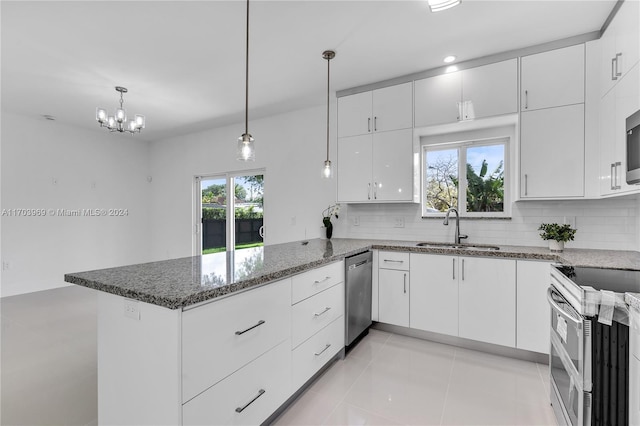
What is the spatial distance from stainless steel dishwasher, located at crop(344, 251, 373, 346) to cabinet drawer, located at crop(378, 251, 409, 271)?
106mm

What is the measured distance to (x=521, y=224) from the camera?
2848mm

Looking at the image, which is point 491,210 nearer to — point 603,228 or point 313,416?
point 603,228

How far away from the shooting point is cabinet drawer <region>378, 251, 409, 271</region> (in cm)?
284

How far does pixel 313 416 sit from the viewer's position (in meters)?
1.82

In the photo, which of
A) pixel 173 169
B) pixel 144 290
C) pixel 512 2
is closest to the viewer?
pixel 144 290

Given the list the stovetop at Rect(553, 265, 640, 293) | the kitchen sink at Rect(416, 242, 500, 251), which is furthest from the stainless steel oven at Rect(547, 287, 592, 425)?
the kitchen sink at Rect(416, 242, 500, 251)

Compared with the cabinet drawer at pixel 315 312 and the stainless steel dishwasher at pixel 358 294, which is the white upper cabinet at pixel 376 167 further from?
the cabinet drawer at pixel 315 312

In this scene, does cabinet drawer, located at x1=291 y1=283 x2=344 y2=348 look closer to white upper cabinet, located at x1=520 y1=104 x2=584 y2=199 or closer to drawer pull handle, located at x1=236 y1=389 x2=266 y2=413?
drawer pull handle, located at x1=236 y1=389 x2=266 y2=413

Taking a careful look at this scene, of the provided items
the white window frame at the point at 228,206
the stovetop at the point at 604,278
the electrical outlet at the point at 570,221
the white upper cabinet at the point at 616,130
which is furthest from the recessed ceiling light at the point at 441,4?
the white window frame at the point at 228,206

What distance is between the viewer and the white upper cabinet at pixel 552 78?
2.41 m

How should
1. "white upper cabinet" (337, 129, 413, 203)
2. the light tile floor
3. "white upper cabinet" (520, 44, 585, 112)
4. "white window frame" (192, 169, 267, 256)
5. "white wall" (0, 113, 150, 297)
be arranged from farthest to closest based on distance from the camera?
"white window frame" (192, 169, 267, 256) < "white wall" (0, 113, 150, 297) < "white upper cabinet" (337, 129, 413, 203) < "white upper cabinet" (520, 44, 585, 112) < the light tile floor

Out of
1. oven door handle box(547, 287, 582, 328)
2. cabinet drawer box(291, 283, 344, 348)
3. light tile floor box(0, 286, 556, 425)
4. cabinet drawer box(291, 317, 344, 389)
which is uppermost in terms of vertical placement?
oven door handle box(547, 287, 582, 328)

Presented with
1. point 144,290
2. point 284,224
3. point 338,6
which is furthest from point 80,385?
point 338,6

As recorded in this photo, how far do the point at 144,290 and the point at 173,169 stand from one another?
4931 mm
